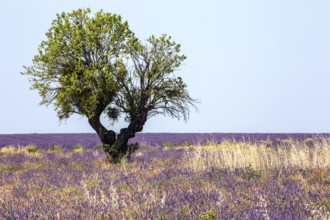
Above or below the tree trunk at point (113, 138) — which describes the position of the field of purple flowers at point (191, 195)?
below

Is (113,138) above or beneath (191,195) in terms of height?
above

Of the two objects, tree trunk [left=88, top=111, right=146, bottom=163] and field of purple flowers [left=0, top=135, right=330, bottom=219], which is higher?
tree trunk [left=88, top=111, right=146, bottom=163]

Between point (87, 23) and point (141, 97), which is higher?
point (87, 23)

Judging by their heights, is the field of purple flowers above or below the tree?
below

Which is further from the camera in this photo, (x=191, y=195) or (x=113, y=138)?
(x=113, y=138)

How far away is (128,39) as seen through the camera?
1430 centimetres

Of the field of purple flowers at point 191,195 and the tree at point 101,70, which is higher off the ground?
the tree at point 101,70

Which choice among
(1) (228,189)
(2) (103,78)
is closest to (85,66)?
(2) (103,78)

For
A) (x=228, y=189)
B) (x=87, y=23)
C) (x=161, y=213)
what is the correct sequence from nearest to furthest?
(x=161, y=213), (x=228, y=189), (x=87, y=23)

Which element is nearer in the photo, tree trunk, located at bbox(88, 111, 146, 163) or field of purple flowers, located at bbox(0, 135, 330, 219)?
field of purple flowers, located at bbox(0, 135, 330, 219)

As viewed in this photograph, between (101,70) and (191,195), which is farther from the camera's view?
(101,70)

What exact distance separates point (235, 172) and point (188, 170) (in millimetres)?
1569

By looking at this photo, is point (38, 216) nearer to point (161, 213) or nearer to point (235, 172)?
point (161, 213)

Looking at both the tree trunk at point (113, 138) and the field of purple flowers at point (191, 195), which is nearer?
the field of purple flowers at point (191, 195)
